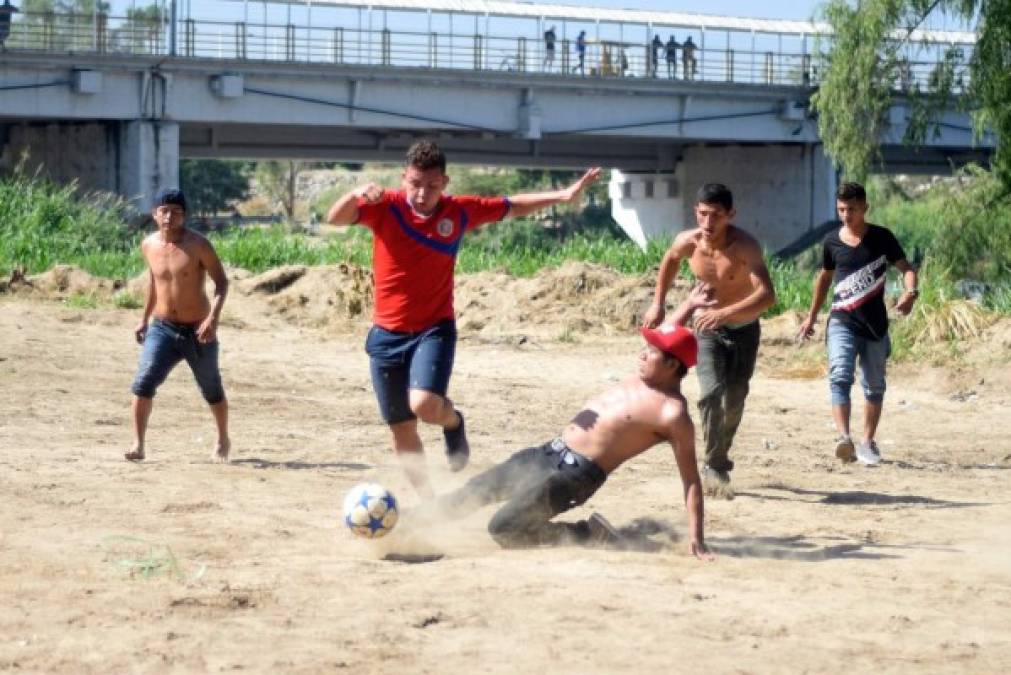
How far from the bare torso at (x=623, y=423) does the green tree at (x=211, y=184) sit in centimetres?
6696

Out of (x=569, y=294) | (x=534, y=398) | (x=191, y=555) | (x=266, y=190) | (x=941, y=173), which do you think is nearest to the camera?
(x=191, y=555)

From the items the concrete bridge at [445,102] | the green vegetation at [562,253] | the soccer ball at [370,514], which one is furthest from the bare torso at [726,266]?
the concrete bridge at [445,102]

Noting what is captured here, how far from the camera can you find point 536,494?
8281mm

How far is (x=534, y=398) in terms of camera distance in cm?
1641

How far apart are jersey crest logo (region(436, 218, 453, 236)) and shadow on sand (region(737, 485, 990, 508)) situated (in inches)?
112

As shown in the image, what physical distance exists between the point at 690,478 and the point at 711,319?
84.1 inches

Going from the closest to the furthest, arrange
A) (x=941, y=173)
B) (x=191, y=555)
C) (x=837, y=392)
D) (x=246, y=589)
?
(x=246, y=589) < (x=191, y=555) < (x=837, y=392) < (x=941, y=173)

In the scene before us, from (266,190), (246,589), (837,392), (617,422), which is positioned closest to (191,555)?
(246,589)

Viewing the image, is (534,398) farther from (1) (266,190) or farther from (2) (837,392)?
(1) (266,190)

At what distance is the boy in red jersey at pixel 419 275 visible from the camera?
867cm

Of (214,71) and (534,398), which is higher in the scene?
(214,71)

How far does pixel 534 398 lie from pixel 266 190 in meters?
75.1

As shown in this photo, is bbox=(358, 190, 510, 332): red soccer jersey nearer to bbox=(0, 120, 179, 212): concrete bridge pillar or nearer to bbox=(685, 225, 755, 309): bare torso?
bbox=(685, 225, 755, 309): bare torso

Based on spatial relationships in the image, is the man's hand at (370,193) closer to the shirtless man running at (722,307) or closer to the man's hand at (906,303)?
the shirtless man running at (722,307)
